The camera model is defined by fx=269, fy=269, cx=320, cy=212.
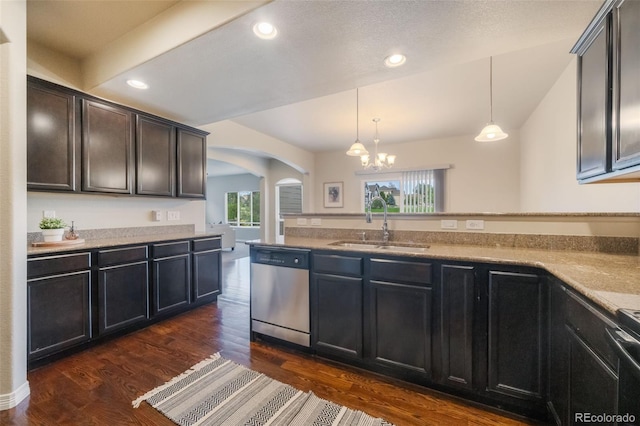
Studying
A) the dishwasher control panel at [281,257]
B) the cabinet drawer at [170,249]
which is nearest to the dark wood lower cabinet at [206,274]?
the cabinet drawer at [170,249]

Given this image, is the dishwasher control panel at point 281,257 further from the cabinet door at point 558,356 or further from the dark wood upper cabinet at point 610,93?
the dark wood upper cabinet at point 610,93

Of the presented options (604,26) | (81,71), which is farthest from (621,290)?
(81,71)

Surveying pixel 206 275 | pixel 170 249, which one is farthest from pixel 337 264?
pixel 206 275

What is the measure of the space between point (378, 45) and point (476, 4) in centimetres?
60

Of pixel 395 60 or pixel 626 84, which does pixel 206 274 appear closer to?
pixel 395 60

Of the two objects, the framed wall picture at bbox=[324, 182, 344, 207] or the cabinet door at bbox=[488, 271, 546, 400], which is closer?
the cabinet door at bbox=[488, 271, 546, 400]

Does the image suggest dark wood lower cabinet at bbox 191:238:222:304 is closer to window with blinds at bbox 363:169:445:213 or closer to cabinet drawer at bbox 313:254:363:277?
cabinet drawer at bbox 313:254:363:277

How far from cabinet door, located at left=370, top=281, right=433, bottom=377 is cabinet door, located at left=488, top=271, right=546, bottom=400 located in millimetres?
368

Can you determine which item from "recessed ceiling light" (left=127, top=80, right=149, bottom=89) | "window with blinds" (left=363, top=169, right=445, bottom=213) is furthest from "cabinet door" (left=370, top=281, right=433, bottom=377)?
"window with blinds" (left=363, top=169, right=445, bottom=213)

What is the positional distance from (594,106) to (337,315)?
6.81 ft

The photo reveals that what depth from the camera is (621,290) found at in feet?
3.38

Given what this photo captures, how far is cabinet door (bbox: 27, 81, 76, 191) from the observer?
2.18 metres

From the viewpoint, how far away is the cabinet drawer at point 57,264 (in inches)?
79.5

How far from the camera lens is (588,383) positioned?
108cm
